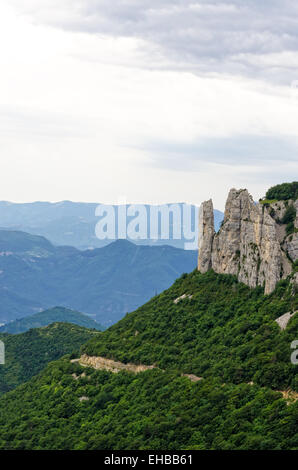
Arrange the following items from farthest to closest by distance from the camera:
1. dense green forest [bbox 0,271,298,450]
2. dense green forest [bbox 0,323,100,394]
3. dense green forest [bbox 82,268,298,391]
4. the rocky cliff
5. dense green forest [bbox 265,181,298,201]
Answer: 1. dense green forest [bbox 0,323,100,394]
2. dense green forest [bbox 265,181,298,201]
3. the rocky cliff
4. dense green forest [bbox 82,268,298,391]
5. dense green forest [bbox 0,271,298,450]

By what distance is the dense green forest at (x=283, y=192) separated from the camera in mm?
91125

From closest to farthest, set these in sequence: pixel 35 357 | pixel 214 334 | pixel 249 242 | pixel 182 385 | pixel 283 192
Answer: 1. pixel 182 385
2. pixel 214 334
3. pixel 249 242
4. pixel 283 192
5. pixel 35 357

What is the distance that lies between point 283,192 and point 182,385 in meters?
28.8

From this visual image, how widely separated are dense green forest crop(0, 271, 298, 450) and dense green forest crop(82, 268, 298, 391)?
0.47ft

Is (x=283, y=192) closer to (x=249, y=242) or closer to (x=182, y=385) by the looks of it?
(x=249, y=242)

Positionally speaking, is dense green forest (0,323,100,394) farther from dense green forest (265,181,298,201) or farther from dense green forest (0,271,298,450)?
dense green forest (265,181,298,201)

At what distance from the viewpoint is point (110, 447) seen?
2844 inches

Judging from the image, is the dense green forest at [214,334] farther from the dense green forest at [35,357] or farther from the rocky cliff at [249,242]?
the dense green forest at [35,357]

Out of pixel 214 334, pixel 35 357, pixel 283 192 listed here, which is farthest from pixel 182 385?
pixel 35 357

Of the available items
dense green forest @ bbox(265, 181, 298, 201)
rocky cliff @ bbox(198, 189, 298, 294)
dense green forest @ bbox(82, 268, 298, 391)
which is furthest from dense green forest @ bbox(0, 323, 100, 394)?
dense green forest @ bbox(265, 181, 298, 201)

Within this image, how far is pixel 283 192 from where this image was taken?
9281 cm

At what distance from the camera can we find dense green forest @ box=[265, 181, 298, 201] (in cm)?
9112
